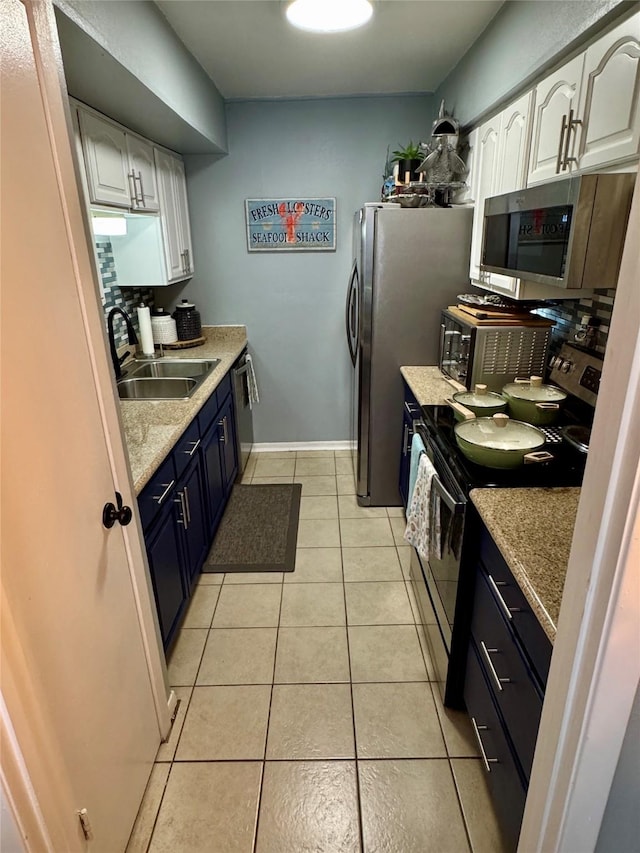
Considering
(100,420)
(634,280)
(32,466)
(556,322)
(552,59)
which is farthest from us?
(556,322)

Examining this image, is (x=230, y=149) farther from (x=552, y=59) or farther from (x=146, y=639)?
(x=146, y=639)

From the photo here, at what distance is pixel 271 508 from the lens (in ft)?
10.2

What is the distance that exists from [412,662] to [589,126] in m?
1.97

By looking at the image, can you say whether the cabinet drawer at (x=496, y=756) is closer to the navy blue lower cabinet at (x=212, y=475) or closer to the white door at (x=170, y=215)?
the navy blue lower cabinet at (x=212, y=475)

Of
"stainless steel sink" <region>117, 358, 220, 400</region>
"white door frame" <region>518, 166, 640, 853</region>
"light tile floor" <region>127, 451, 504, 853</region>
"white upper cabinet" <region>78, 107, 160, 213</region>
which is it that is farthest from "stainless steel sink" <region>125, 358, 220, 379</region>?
"white door frame" <region>518, 166, 640, 853</region>

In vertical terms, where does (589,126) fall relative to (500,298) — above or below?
above

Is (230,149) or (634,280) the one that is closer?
(634,280)

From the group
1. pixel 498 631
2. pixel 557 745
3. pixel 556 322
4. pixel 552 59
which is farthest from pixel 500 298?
pixel 557 745

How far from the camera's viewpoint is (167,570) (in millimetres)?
1894

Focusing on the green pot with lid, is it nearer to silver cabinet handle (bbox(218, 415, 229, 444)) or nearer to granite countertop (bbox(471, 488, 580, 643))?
granite countertop (bbox(471, 488, 580, 643))

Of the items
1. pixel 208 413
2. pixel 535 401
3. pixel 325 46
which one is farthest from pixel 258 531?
pixel 325 46

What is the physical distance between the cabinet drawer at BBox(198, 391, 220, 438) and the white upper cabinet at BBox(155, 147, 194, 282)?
92 cm

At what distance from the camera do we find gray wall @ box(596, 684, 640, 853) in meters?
0.71

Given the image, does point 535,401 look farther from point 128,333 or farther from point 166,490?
point 128,333
